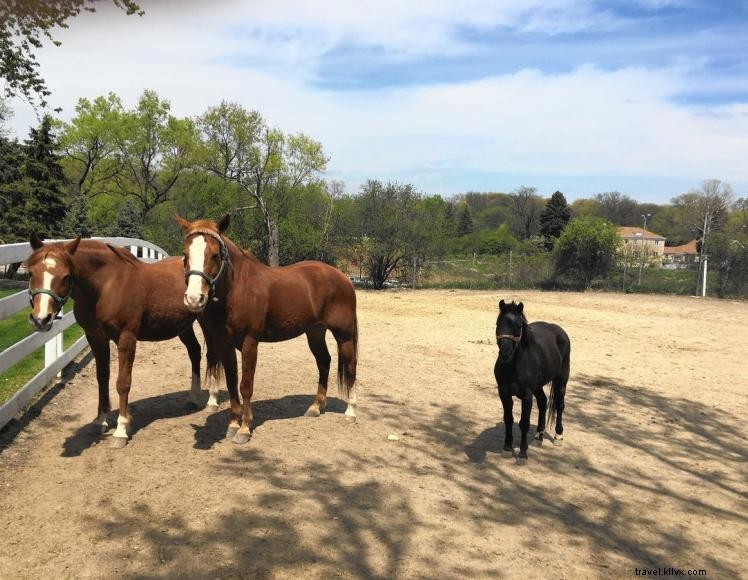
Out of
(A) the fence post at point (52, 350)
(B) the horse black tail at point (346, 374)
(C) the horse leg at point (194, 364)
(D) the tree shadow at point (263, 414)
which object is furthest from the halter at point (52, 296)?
(B) the horse black tail at point (346, 374)

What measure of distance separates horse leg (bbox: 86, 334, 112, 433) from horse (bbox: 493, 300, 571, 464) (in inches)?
150

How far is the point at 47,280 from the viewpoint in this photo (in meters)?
4.10

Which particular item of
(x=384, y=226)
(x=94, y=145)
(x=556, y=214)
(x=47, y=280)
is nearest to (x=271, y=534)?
(x=47, y=280)

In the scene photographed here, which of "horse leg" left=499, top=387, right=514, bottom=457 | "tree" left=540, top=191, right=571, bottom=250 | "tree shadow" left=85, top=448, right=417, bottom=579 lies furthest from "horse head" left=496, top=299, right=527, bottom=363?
"tree" left=540, top=191, right=571, bottom=250

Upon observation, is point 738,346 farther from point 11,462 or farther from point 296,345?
point 11,462

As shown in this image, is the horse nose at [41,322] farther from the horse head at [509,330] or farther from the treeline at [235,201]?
the treeline at [235,201]

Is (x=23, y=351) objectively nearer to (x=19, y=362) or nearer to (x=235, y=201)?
(x=19, y=362)

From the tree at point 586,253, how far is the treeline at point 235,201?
55 mm

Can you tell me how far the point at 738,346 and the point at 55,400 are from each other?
552 inches

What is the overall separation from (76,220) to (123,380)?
28714mm

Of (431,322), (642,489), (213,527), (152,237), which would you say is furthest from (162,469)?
(152,237)

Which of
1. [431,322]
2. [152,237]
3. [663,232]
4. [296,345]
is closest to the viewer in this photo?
[296,345]

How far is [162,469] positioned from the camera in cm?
434

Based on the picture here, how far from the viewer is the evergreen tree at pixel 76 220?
2864 centimetres
